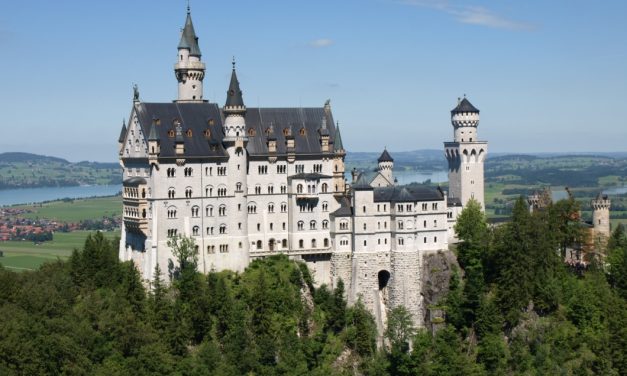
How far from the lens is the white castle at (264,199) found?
327ft

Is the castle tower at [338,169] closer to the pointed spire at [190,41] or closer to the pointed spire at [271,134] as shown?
the pointed spire at [271,134]

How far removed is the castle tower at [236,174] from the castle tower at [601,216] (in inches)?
1628

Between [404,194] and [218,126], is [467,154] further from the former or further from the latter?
[218,126]

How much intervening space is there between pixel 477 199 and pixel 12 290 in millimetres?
53359

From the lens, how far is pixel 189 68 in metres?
110

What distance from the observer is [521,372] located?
97062 millimetres

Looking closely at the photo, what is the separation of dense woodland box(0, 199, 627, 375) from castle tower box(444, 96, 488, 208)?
6110 millimetres

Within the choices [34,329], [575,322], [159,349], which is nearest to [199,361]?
[159,349]

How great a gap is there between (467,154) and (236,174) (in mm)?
29092

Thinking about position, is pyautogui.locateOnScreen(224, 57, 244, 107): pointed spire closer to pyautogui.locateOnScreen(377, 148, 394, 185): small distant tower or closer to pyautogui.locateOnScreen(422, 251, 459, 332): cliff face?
pyautogui.locateOnScreen(377, 148, 394, 185): small distant tower

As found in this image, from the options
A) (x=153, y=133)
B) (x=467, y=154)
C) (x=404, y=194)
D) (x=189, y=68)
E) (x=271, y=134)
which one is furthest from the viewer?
(x=467, y=154)

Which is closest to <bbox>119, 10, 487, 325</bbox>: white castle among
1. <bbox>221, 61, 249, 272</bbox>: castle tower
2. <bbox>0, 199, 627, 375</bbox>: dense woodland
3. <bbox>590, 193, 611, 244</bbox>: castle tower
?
<bbox>221, 61, 249, 272</bbox>: castle tower

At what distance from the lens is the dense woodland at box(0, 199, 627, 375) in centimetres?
9038

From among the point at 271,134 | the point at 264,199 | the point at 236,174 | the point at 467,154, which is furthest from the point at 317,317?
the point at 467,154
